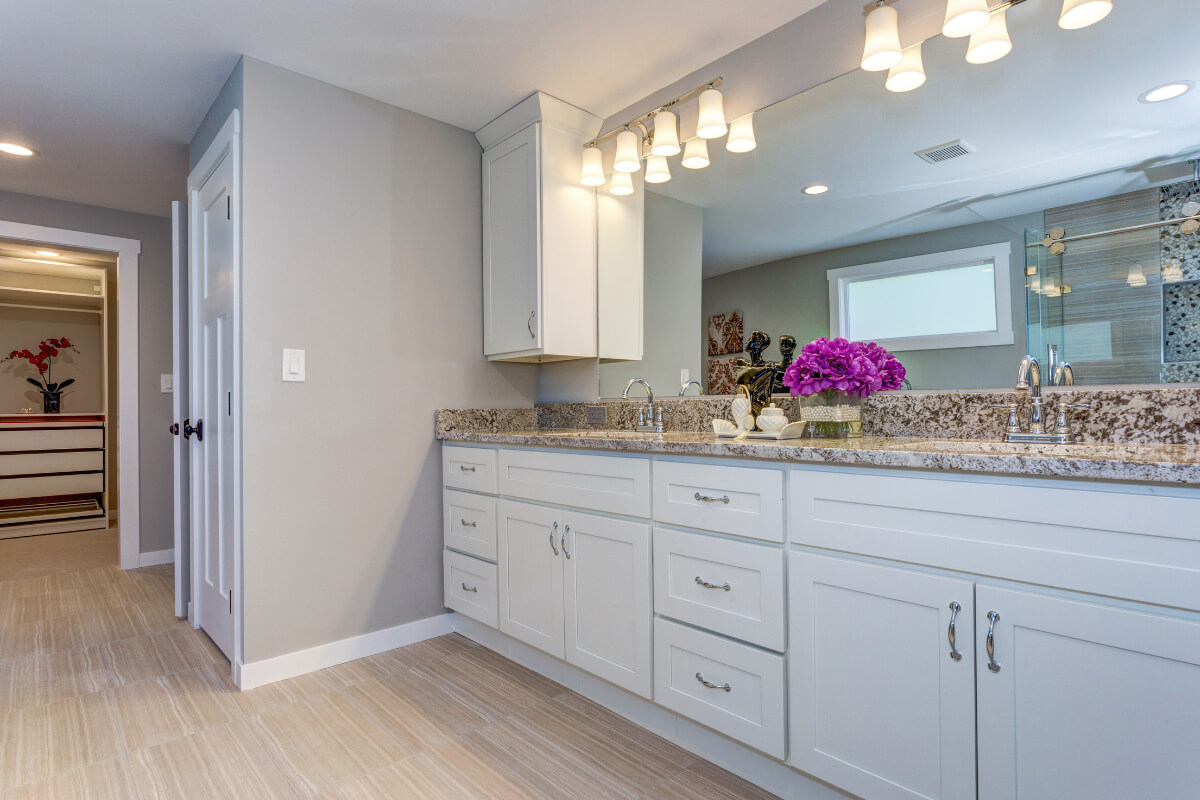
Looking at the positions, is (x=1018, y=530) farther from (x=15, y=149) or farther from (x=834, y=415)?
(x=15, y=149)

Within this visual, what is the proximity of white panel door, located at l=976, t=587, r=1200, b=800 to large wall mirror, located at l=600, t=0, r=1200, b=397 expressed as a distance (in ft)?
2.34

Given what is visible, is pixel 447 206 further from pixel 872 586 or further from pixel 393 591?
pixel 872 586

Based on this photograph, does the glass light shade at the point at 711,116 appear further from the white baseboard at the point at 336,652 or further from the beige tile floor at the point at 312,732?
the white baseboard at the point at 336,652

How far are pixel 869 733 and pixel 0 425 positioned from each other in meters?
7.19

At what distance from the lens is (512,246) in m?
2.65

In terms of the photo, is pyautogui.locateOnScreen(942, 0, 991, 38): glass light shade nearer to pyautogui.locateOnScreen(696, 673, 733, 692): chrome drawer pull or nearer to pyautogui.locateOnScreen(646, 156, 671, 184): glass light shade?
pyautogui.locateOnScreen(646, 156, 671, 184): glass light shade

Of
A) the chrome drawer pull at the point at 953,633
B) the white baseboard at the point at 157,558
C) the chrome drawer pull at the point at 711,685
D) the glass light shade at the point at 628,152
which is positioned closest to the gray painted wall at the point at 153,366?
the white baseboard at the point at 157,558

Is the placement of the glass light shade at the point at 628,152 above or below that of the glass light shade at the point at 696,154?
above

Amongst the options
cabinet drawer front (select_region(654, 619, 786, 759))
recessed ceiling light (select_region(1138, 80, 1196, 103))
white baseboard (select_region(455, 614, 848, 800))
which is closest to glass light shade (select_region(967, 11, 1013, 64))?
recessed ceiling light (select_region(1138, 80, 1196, 103))

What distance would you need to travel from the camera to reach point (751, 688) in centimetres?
151

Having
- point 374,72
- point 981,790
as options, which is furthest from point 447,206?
point 981,790

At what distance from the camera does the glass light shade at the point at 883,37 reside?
1.71 m

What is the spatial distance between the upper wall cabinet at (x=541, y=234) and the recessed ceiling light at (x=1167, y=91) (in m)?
1.78

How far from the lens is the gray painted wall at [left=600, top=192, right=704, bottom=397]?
241 cm
